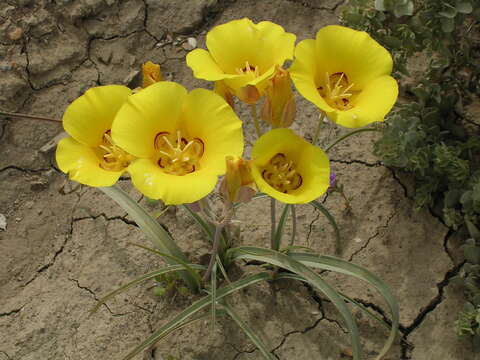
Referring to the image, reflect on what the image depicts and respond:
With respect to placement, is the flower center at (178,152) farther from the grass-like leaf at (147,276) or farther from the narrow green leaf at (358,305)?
the narrow green leaf at (358,305)

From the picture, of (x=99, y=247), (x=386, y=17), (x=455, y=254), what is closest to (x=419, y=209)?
(x=455, y=254)

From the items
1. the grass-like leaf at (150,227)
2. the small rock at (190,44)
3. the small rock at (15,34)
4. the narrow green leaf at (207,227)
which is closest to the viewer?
the grass-like leaf at (150,227)

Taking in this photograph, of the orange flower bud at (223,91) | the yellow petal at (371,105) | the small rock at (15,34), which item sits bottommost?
the small rock at (15,34)

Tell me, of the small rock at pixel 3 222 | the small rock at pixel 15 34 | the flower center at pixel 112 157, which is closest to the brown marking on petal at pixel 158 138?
the flower center at pixel 112 157

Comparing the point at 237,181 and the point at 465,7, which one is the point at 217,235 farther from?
the point at 465,7

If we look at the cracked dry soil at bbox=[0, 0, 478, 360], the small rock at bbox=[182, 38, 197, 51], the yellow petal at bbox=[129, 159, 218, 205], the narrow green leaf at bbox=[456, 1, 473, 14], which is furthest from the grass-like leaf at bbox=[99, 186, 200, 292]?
the narrow green leaf at bbox=[456, 1, 473, 14]
